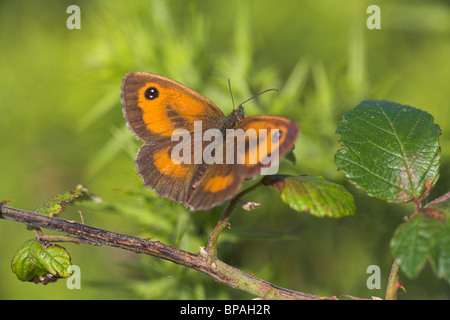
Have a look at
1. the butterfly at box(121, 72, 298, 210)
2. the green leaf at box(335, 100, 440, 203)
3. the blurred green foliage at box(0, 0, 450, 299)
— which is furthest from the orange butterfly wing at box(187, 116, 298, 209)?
the blurred green foliage at box(0, 0, 450, 299)

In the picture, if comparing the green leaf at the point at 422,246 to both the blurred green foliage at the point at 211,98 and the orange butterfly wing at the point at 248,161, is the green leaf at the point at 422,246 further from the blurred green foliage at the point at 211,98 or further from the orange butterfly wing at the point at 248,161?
the blurred green foliage at the point at 211,98

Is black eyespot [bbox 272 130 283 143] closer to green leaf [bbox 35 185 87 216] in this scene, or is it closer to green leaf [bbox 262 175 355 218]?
green leaf [bbox 262 175 355 218]

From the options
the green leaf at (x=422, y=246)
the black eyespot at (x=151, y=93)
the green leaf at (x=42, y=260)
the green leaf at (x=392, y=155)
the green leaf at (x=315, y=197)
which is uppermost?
the black eyespot at (x=151, y=93)

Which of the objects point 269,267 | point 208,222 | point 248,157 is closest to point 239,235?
point 208,222

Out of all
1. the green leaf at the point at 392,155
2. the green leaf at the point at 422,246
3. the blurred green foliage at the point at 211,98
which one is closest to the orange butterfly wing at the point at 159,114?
the blurred green foliage at the point at 211,98

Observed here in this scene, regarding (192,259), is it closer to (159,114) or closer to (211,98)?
(159,114)
